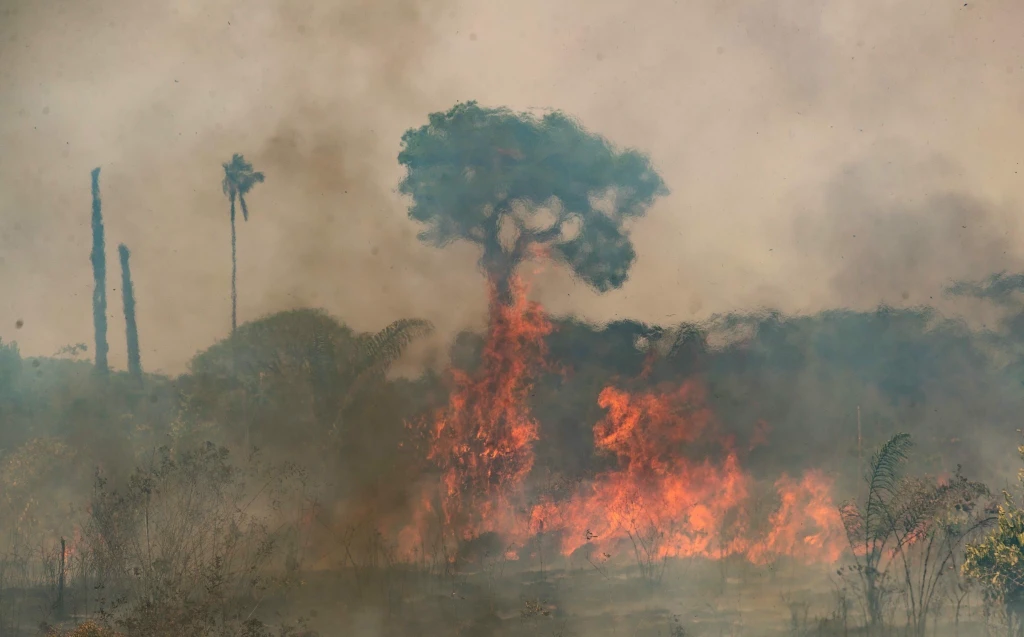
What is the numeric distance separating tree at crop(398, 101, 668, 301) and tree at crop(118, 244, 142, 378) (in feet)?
10.1

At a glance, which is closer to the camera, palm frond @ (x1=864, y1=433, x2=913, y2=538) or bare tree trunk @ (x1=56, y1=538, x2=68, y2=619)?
palm frond @ (x1=864, y1=433, x2=913, y2=538)

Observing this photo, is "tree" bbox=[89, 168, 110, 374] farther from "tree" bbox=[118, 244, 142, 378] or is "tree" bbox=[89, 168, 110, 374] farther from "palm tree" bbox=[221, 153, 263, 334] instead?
"palm tree" bbox=[221, 153, 263, 334]

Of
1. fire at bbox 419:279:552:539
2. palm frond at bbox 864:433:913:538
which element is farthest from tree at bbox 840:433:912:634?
fire at bbox 419:279:552:539

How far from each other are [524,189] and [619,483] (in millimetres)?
3105

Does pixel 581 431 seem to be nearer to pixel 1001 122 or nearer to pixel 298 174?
pixel 298 174

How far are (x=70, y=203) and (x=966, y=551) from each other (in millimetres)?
9793

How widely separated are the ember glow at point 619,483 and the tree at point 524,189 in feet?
2.49

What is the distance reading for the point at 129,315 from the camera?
28.7ft

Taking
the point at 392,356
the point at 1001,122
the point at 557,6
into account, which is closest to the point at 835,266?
the point at 1001,122

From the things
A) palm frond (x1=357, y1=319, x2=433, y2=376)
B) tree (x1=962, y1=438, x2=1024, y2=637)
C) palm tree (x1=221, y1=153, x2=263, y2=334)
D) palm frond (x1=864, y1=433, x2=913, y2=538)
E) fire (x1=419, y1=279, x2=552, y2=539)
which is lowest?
tree (x1=962, y1=438, x2=1024, y2=637)

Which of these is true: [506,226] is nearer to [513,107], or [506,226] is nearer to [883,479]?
[513,107]

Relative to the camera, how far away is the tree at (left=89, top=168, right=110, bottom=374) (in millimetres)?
8789

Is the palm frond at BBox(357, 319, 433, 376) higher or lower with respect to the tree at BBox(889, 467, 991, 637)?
higher

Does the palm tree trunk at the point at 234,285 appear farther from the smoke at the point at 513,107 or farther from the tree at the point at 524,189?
the tree at the point at 524,189
